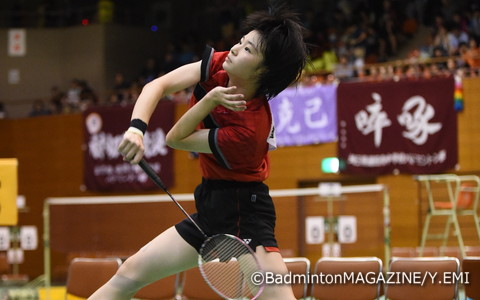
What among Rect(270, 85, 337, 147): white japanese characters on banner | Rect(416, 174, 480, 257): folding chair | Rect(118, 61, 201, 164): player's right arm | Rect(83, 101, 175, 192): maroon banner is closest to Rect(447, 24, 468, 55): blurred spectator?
Rect(270, 85, 337, 147): white japanese characters on banner

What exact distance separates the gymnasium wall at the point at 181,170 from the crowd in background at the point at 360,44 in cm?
56

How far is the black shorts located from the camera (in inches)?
157

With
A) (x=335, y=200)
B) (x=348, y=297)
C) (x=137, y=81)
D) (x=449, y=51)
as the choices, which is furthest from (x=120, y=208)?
(x=137, y=81)

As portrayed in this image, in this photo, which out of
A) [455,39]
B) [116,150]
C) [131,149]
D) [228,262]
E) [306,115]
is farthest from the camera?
[116,150]

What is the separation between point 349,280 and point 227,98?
3527mm

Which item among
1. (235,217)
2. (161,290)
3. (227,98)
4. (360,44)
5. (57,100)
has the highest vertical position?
(360,44)

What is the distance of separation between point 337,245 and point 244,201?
6056 millimetres

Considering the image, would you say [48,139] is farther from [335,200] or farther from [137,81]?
[335,200]

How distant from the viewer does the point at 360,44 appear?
16609 millimetres

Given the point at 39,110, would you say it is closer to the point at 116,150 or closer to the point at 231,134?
the point at 116,150

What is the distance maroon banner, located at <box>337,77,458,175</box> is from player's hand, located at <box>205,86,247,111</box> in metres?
10.0

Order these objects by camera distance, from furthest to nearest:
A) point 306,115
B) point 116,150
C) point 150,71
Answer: point 150,71
point 116,150
point 306,115

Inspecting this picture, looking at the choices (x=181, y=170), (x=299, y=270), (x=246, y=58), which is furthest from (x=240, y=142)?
(x=181, y=170)

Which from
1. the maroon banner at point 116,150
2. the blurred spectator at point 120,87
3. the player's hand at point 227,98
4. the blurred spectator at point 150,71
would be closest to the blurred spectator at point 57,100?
the blurred spectator at point 120,87
